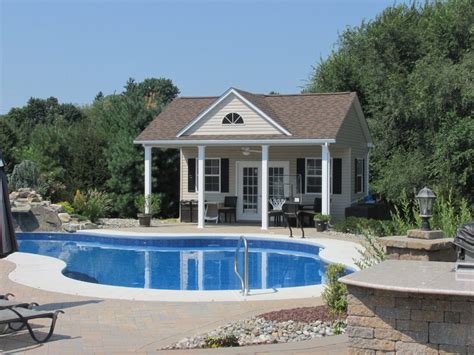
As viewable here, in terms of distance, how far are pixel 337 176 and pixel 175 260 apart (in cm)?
880

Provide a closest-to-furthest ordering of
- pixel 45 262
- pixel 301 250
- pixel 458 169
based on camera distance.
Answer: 1. pixel 45 262
2. pixel 301 250
3. pixel 458 169

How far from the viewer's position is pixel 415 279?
6.16m

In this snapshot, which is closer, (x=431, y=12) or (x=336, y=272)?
(x=336, y=272)

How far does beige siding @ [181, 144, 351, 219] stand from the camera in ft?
78.3

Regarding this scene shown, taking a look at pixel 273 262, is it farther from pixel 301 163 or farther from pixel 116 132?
pixel 116 132

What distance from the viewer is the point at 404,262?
751 centimetres

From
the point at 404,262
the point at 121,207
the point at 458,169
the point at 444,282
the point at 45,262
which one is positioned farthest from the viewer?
the point at 121,207

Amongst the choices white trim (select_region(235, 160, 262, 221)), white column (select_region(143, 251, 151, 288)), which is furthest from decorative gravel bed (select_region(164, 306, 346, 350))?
white trim (select_region(235, 160, 262, 221))

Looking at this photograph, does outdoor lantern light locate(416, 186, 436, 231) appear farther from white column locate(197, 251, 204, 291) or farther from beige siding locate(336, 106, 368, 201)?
beige siding locate(336, 106, 368, 201)

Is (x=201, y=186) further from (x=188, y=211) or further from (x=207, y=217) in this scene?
(x=188, y=211)

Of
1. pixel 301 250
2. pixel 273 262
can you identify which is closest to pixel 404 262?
pixel 273 262

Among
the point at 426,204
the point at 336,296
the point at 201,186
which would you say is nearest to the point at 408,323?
the point at 426,204

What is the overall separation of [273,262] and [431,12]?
1655 centimetres

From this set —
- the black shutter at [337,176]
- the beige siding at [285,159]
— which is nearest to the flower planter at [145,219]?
the beige siding at [285,159]
